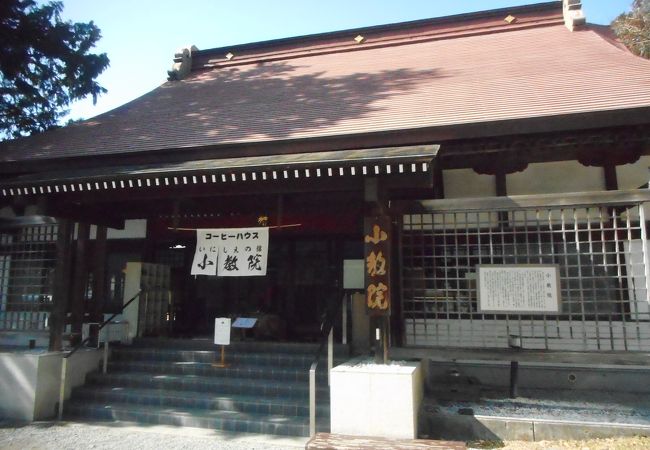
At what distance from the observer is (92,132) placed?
31.4ft

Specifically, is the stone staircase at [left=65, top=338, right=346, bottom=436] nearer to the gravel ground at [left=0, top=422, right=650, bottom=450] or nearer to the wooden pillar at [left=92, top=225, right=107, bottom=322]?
the gravel ground at [left=0, top=422, right=650, bottom=450]

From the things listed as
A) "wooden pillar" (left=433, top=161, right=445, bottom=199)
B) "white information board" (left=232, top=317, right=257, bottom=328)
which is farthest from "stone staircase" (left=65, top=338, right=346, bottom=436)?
"wooden pillar" (left=433, top=161, right=445, bottom=199)

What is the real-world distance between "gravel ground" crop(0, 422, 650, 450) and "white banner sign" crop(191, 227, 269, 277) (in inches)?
96.7

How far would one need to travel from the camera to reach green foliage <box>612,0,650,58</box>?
990 centimetres

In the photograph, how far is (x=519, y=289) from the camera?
5.94 meters

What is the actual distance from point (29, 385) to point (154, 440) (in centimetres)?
238

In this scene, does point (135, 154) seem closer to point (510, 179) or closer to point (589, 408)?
point (510, 179)

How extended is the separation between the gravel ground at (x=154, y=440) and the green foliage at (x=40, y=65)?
10247 millimetres

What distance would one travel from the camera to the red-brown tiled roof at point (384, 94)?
7.12 meters

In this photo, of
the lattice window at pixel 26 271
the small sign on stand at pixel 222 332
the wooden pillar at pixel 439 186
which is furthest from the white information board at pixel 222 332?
the wooden pillar at pixel 439 186

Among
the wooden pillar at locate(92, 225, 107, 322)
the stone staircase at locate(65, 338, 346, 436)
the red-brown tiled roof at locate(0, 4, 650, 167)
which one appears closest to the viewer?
the stone staircase at locate(65, 338, 346, 436)

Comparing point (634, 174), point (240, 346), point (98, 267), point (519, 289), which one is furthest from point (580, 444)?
point (98, 267)

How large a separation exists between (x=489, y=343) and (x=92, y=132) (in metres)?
8.73

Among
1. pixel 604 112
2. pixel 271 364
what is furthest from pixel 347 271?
pixel 604 112
